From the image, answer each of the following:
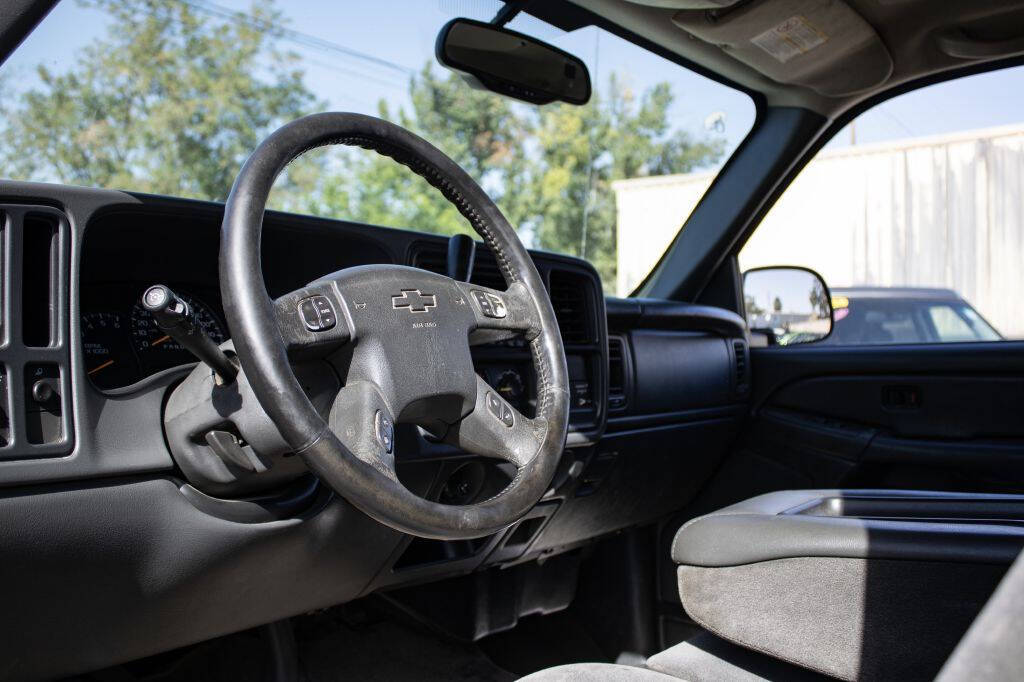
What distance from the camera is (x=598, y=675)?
132cm

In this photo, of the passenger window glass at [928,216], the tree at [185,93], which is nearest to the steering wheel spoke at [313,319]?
the passenger window glass at [928,216]

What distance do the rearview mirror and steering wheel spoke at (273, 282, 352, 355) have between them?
36.0 inches

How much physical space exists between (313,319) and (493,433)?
0.37m

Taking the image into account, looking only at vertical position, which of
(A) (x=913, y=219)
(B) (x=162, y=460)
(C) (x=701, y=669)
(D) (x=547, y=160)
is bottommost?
(C) (x=701, y=669)

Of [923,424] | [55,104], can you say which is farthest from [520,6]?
[55,104]

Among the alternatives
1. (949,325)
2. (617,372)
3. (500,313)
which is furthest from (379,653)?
(949,325)

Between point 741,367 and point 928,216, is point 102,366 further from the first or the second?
point 928,216

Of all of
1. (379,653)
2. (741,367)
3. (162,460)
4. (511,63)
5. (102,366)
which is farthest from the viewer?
(741,367)

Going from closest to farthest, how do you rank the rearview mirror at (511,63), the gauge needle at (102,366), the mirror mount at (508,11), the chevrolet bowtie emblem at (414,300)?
the chevrolet bowtie emblem at (414,300) < the gauge needle at (102,366) < the rearview mirror at (511,63) < the mirror mount at (508,11)

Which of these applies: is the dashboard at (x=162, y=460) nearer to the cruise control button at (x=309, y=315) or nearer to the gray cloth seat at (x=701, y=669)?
the cruise control button at (x=309, y=315)

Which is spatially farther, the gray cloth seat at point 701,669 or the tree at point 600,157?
the tree at point 600,157

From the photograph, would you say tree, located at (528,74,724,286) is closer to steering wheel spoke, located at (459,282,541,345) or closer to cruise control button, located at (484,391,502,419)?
steering wheel spoke, located at (459,282,541,345)

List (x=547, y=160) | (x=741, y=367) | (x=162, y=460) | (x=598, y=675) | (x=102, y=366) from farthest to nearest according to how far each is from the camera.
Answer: (x=547, y=160), (x=741, y=367), (x=102, y=366), (x=162, y=460), (x=598, y=675)

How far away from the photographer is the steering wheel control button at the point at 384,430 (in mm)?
1206
